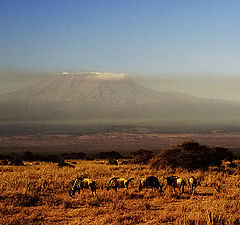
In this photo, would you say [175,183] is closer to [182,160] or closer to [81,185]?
[81,185]

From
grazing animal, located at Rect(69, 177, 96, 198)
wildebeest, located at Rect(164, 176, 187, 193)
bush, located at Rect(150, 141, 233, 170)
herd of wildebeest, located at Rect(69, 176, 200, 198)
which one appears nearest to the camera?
grazing animal, located at Rect(69, 177, 96, 198)

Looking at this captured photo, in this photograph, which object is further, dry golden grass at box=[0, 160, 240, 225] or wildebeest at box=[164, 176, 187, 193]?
wildebeest at box=[164, 176, 187, 193]

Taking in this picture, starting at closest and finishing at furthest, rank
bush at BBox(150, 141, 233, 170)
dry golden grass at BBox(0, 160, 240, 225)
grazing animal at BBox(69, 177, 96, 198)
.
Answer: dry golden grass at BBox(0, 160, 240, 225)
grazing animal at BBox(69, 177, 96, 198)
bush at BBox(150, 141, 233, 170)

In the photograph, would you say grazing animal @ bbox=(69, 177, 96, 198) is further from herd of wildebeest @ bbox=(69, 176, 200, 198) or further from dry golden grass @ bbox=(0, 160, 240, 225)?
dry golden grass @ bbox=(0, 160, 240, 225)

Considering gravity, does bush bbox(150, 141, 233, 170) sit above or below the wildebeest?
below

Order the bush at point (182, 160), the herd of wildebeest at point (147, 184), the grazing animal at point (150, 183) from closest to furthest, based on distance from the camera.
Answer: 1. the herd of wildebeest at point (147, 184)
2. the grazing animal at point (150, 183)
3. the bush at point (182, 160)

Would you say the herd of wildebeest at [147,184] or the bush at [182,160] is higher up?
the herd of wildebeest at [147,184]

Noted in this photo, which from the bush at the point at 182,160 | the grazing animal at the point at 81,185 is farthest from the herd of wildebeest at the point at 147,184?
the bush at the point at 182,160

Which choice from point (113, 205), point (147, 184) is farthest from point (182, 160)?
point (113, 205)

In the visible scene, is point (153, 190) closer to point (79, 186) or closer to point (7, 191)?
point (79, 186)

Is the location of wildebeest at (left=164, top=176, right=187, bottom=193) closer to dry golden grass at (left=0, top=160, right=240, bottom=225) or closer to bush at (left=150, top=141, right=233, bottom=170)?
dry golden grass at (left=0, top=160, right=240, bottom=225)

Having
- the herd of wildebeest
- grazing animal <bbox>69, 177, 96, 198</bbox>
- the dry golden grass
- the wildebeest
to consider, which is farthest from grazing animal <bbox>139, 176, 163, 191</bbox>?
grazing animal <bbox>69, 177, 96, 198</bbox>

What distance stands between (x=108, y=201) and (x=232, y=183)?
6.10 m

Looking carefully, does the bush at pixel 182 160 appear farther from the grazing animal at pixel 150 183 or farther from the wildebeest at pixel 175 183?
the grazing animal at pixel 150 183
